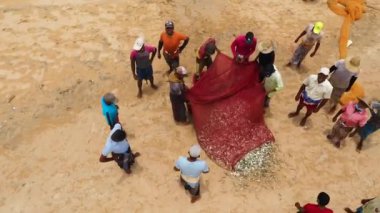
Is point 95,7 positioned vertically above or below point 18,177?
above

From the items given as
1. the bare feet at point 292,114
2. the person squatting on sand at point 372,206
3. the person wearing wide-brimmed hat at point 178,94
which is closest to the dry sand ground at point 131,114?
the bare feet at point 292,114

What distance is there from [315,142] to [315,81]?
132cm

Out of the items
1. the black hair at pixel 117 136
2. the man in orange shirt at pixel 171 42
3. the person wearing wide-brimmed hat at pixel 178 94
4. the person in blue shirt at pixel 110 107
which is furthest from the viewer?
the man in orange shirt at pixel 171 42

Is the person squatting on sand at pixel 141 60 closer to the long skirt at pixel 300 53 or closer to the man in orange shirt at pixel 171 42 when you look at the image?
the man in orange shirt at pixel 171 42

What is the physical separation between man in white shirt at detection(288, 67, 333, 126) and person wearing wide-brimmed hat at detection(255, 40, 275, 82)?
773 millimetres

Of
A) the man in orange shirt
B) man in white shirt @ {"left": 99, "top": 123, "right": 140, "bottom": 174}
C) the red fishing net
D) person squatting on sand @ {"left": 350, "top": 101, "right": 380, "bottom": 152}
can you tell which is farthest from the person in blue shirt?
person squatting on sand @ {"left": 350, "top": 101, "right": 380, "bottom": 152}

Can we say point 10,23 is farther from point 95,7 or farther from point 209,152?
point 209,152

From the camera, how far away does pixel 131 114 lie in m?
8.06

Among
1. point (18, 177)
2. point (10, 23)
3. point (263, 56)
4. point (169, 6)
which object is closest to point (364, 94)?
point (263, 56)

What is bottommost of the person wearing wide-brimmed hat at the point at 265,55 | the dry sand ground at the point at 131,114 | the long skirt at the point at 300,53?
the dry sand ground at the point at 131,114

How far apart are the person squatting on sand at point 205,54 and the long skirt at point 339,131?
8.70ft

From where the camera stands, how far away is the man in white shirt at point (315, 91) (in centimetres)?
699

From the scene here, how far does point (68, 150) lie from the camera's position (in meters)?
7.40

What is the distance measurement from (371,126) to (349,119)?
56cm
